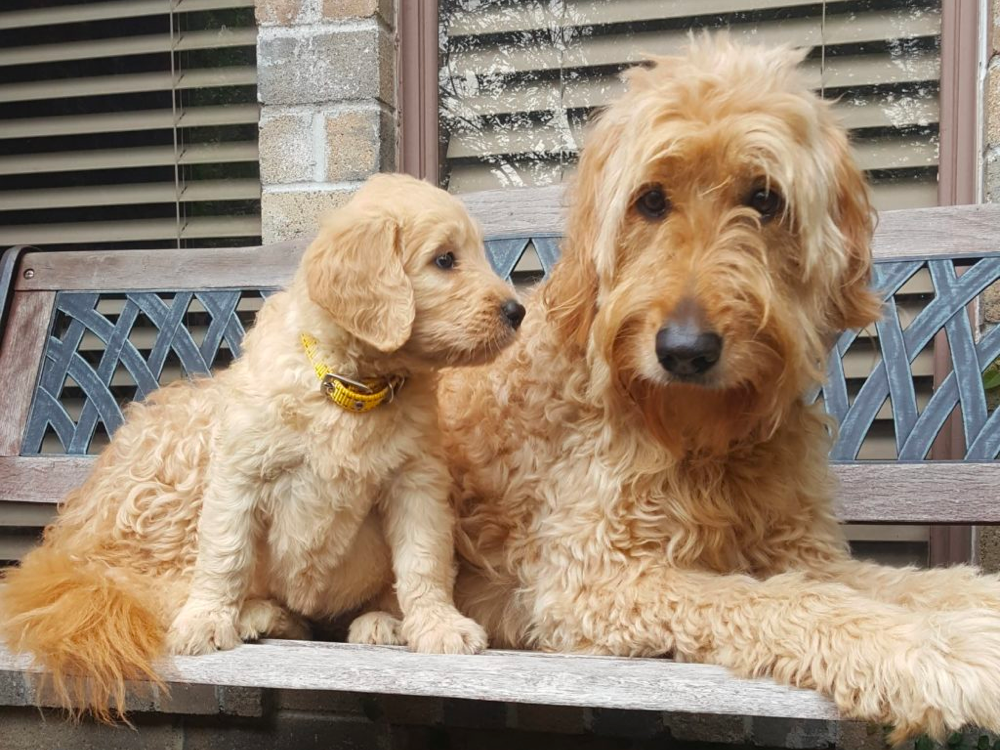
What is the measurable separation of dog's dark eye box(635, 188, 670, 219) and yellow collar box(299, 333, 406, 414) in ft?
2.01

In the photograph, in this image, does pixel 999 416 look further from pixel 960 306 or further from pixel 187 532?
pixel 187 532

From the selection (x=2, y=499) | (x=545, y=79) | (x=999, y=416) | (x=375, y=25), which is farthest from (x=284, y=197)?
(x=999, y=416)

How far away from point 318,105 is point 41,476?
154 cm

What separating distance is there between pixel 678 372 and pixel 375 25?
2.18 metres

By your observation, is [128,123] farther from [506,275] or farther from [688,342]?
[688,342]

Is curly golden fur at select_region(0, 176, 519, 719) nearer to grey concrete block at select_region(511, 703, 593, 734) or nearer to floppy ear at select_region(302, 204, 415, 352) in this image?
floppy ear at select_region(302, 204, 415, 352)

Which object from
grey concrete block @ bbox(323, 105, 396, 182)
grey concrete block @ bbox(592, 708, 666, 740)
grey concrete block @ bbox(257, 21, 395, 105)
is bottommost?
grey concrete block @ bbox(592, 708, 666, 740)

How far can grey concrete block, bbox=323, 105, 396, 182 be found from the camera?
3.27 m

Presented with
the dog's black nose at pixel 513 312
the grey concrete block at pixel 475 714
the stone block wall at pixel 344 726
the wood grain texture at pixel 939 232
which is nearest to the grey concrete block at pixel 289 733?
the stone block wall at pixel 344 726

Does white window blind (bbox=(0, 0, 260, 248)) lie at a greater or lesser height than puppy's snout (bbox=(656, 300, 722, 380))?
greater

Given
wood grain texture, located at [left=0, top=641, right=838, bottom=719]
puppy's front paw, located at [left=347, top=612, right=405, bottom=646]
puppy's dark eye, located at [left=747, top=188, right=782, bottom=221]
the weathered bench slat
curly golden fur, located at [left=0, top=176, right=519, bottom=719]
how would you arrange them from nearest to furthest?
1. wood grain texture, located at [left=0, top=641, right=838, bottom=719]
2. puppy's dark eye, located at [left=747, top=188, right=782, bottom=221]
3. curly golden fur, located at [left=0, top=176, right=519, bottom=719]
4. puppy's front paw, located at [left=347, top=612, right=405, bottom=646]
5. the weathered bench slat

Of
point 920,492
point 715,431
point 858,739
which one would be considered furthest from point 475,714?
point 715,431

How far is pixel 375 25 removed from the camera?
10.8ft

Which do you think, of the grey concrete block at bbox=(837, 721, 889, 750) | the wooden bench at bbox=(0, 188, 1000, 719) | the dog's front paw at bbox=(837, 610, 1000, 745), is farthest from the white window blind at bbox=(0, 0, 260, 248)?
the dog's front paw at bbox=(837, 610, 1000, 745)
